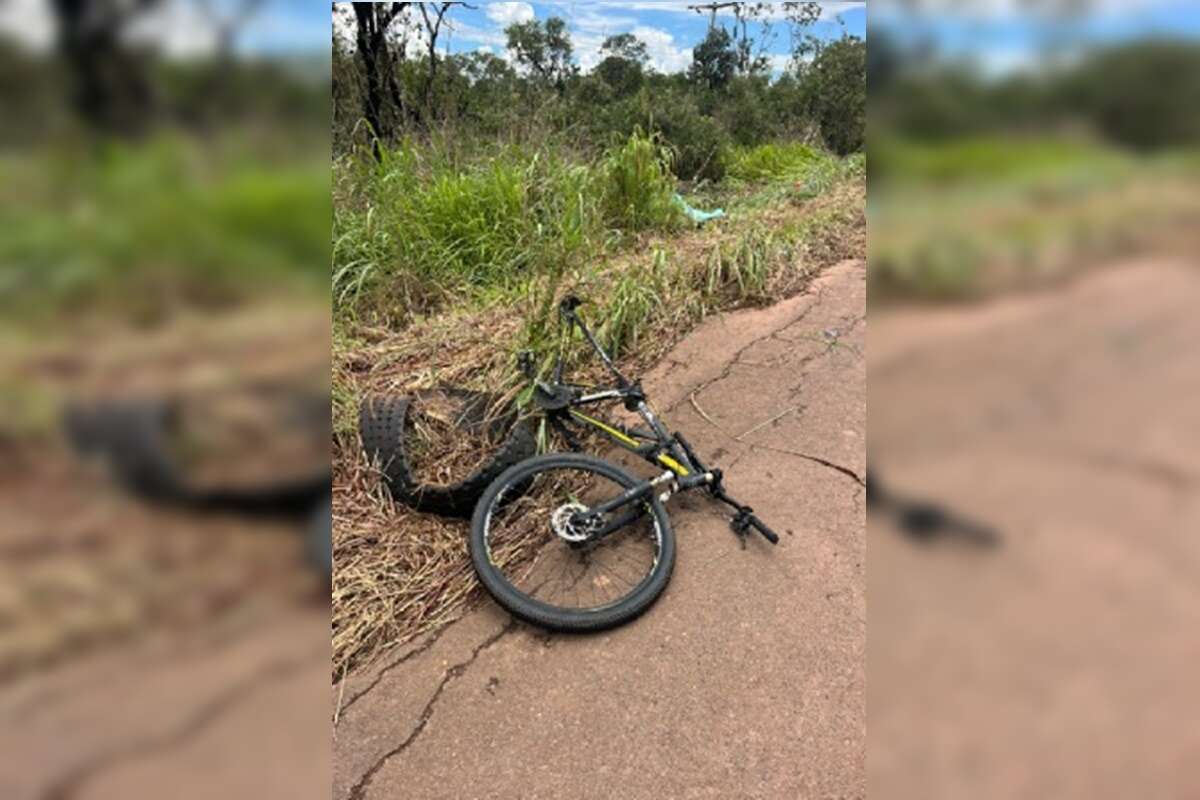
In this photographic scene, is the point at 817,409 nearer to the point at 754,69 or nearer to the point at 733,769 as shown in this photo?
the point at 754,69

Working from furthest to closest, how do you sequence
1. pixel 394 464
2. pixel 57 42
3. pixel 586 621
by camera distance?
pixel 394 464 < pixel 586 621 < pixel 57 42

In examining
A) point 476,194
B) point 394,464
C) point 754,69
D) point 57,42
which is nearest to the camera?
point 57,42

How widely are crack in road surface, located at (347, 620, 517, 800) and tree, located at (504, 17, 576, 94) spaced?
158 centimetres

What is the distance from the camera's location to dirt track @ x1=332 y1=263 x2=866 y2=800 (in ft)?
5.55

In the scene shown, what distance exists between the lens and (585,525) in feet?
7.72

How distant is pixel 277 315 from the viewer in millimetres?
342

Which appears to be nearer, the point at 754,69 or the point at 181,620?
the point at 181,620

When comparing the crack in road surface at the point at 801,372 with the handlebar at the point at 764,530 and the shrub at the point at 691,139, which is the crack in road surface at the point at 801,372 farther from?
the shrub at the point at 691,139

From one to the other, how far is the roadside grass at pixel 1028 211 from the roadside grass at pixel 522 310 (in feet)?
5.69

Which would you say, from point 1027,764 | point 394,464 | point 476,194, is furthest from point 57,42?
point 476,194

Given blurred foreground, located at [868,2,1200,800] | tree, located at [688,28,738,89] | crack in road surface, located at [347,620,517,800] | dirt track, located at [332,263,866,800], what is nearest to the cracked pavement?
blurred foreground, located at [868,2,1200,800]

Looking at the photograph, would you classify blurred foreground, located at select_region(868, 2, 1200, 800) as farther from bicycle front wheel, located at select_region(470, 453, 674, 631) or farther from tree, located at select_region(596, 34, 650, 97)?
tree, located at select_region(596, 34, 650, 97)

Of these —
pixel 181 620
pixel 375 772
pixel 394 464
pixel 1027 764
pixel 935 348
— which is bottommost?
pixel 375 772

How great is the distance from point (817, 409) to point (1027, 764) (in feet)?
8.86
